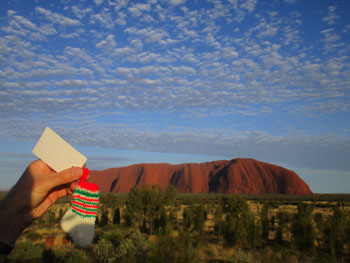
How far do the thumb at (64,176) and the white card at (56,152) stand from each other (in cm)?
6

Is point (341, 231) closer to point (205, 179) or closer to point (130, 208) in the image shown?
point (130, 208)

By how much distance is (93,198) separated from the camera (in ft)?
7.77

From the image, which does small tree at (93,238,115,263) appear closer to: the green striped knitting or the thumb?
the green striped knitting

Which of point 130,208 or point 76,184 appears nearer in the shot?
point 76,184

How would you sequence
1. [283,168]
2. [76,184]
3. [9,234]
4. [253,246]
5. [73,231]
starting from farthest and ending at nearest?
[283,168] < [253,246] < [76,184] < [73,231] < [9,234]

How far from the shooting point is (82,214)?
233 cm

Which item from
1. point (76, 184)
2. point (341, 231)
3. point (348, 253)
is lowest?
point (348, 253)

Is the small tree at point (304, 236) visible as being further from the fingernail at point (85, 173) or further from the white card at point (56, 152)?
the white card at point (56, 152)

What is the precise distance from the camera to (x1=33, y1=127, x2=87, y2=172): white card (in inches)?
87.5

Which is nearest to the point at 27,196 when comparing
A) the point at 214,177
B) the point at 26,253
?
the point at 26,253

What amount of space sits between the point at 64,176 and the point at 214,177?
401ft

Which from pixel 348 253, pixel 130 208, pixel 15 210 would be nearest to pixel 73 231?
pixel 15 210

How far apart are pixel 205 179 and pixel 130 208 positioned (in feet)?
325

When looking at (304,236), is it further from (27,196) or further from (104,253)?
(27,196)
